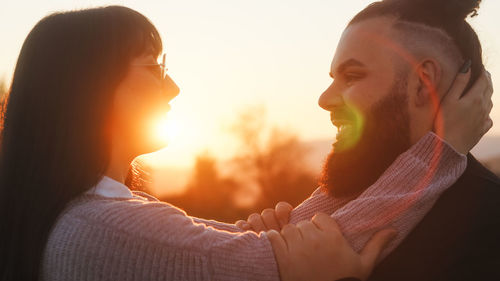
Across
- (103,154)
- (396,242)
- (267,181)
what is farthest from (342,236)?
(267,181)

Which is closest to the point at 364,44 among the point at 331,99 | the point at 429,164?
the point at 331,99

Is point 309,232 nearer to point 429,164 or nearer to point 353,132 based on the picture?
point 429,164

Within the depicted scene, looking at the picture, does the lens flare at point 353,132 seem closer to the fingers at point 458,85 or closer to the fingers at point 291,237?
the fingers at point 458,85

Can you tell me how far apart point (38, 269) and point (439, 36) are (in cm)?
234

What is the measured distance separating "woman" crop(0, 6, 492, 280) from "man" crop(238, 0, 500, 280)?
21 centimetres

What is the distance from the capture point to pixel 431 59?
9.29ft

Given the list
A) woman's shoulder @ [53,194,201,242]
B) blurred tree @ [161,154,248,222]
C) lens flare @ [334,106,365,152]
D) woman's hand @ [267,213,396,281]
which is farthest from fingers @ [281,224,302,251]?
blurred tree @ [161,154,248,222]

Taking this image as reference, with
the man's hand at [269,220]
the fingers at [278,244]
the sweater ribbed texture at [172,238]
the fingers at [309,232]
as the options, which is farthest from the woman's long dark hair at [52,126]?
the man's hand at [269,220]

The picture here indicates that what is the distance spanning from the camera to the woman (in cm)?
206

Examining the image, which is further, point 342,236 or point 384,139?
point 384,139

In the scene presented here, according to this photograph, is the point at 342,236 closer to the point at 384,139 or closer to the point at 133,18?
the point at 384,139

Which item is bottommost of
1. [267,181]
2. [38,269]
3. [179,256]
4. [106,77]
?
[267,181]

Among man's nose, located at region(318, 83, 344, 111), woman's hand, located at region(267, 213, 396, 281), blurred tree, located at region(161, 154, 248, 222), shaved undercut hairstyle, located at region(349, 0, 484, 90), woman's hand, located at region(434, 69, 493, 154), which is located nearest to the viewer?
woman's hand, located at region(267, 213, 396, 281)

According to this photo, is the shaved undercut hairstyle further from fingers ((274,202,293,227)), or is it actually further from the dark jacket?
fingers ((274,202,293,227))
